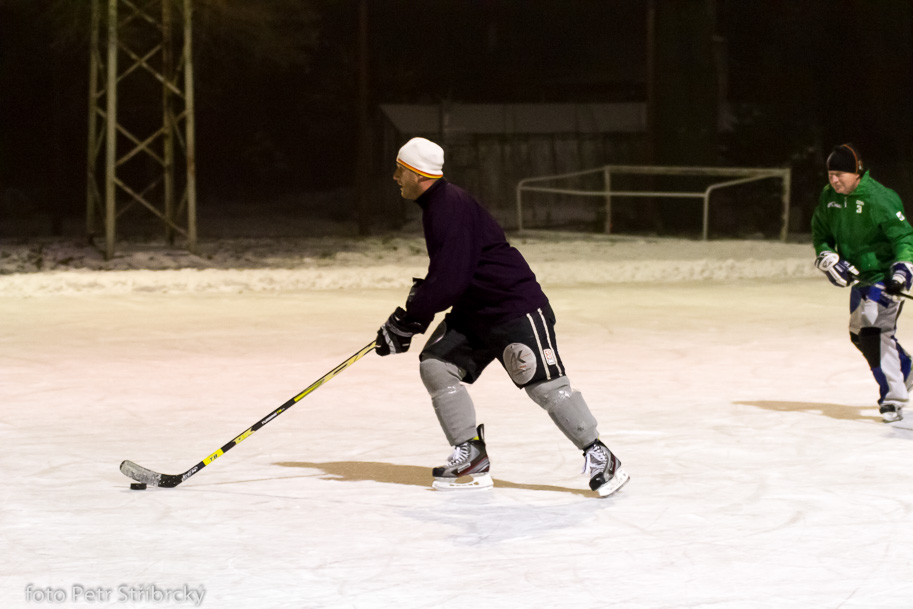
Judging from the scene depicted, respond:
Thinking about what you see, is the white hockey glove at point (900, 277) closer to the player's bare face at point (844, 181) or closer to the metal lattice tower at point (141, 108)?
the player's bare face at point (844, 181)

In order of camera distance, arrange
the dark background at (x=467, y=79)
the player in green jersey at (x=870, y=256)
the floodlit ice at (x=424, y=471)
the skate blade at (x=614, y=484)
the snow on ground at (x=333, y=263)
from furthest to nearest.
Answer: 1. the dark background at (x=467, y=79)
2. the snow on ground at (x=333, y=263)
3. the player in green jersey at (x=870, y=256)
4. the skate blade at (x=614, y=484)
5. the floodlit ice at (x=424, y=471)

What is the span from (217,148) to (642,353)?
20.6m

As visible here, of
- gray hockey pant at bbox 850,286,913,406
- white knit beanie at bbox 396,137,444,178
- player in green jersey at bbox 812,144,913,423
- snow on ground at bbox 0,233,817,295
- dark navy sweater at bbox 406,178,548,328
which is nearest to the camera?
dark navy sweater at bbox 406,178,548,328

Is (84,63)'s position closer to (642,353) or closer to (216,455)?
(642,353)

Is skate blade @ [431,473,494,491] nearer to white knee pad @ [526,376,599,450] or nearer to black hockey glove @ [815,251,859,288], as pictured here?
white knee pad @ [526,376,599,450]

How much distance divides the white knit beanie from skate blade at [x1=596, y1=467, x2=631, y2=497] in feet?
5.08

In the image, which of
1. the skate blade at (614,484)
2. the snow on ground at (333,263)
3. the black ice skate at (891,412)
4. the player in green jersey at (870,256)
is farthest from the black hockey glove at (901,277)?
the snow on ground at (333,263)

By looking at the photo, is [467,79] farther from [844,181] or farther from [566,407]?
[566,407]

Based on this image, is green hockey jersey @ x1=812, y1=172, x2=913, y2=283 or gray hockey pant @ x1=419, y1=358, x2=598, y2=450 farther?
green hockey jersey @ x1=812, y1=172, x2=913, y2=283

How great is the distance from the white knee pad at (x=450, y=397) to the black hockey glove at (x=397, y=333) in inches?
8.5

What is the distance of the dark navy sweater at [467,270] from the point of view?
6.02 meters

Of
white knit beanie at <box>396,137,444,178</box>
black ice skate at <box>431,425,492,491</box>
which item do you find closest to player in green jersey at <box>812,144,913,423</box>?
black ice skate at <box>431,425,492,491</box>

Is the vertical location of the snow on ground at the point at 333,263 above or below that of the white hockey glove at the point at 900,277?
below

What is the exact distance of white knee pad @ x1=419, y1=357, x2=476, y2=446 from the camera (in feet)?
20.9
